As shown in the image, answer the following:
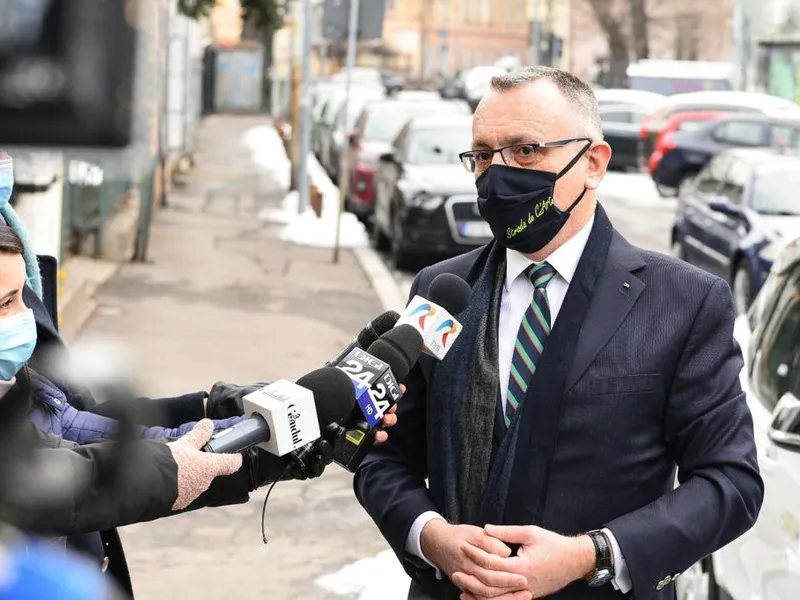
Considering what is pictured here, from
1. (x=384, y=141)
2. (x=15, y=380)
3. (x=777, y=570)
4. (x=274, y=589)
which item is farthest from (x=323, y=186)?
(x=15, y=380)

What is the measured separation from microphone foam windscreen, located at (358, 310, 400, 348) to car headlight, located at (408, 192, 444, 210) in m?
12.0

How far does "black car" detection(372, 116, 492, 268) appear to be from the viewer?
14.5 meters

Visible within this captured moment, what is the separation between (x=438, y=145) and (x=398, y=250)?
5.95 feet

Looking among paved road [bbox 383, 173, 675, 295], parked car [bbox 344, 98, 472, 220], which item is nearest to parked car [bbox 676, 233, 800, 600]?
paved road [bbox 383, 173, 675, 295]

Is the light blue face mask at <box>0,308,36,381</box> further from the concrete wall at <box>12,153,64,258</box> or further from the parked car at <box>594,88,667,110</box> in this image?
the parked car at <box>594,88,667,110</box>

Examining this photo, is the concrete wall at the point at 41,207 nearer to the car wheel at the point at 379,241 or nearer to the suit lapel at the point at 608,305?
the suit lapel at the point at 608,305

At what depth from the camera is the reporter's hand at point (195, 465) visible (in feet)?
5.87

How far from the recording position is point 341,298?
13148 mm

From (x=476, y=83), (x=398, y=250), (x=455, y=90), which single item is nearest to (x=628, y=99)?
(x=398, y=250)

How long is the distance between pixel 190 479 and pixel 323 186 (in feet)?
77.2

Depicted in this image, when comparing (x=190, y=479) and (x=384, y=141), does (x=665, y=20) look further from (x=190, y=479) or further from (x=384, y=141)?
(x=190, y=479)

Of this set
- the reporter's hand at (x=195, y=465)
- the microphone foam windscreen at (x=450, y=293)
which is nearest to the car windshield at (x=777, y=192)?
the microphone foam windscreen at (x=450, y=293)

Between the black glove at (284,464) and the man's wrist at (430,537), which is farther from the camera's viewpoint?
the man's wrist at (430,537)

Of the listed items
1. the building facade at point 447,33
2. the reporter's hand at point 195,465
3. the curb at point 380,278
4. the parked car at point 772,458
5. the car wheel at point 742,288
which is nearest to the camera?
the reporter's hand at point 195,465
